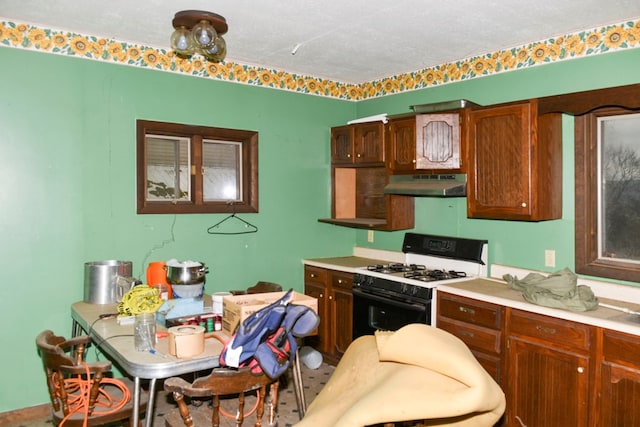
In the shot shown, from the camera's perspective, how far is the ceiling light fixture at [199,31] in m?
2.74

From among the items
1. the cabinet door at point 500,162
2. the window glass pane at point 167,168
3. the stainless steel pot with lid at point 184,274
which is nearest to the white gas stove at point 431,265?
the cabinet door at point 500,162

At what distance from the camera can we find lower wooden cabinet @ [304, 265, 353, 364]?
4.43 m

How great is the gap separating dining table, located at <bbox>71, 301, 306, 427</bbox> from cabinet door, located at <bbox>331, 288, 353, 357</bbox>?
1.58m

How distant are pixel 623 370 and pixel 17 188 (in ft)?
12.7

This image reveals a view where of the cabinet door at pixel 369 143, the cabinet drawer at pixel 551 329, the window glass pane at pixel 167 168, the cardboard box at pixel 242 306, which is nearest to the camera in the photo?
the cardboard box at pixel 242 306

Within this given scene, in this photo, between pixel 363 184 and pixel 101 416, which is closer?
pixel 101 416

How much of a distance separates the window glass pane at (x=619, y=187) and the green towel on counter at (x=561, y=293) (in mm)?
436

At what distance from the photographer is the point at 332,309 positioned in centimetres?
458

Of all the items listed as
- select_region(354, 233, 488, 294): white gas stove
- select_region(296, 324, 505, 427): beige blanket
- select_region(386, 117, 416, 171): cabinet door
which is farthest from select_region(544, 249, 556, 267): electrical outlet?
select_region(296, 324, 505, 427): beige blanket


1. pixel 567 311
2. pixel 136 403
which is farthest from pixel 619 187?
pixel 136 403

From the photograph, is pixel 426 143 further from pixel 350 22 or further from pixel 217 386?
pixel 217 386

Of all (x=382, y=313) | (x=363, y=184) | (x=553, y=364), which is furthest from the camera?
(x=363, y=184)

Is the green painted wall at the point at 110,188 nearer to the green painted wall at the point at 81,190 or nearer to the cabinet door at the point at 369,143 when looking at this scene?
the green painted wall at the point at 81,190

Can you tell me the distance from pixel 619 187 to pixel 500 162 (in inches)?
30.1
